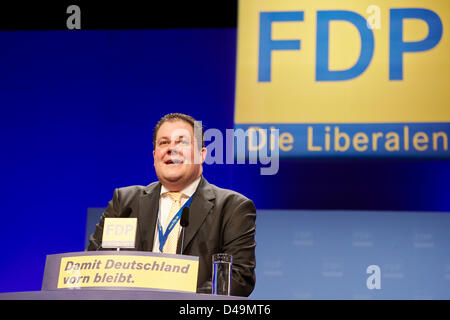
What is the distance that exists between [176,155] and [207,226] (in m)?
0.45

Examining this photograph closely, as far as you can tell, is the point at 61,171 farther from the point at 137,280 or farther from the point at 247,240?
the point at 137,280

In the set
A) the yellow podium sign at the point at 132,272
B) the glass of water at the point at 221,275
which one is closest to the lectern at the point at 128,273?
the yellow podium sign at the point at 132,272

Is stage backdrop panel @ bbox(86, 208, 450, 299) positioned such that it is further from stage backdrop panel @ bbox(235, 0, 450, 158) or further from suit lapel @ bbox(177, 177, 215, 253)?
suit lapel @ bbox(177, 177, 215, 253)

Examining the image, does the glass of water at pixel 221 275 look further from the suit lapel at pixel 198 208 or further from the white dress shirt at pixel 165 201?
the white dress shirt at pixel 165 201

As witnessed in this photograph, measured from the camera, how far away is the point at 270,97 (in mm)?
4207

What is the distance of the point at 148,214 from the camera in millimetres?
3062

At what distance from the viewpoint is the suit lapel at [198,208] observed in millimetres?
2938

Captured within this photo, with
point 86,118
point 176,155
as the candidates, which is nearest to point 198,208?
point 176,155

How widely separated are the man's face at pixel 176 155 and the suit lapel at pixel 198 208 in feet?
0.33

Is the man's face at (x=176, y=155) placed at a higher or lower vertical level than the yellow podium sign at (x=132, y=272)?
higher

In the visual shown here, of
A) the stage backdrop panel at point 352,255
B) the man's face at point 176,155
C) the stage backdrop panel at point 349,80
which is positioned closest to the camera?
the man's face at point 176,155

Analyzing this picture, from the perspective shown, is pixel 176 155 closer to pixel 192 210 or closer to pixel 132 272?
pixel 192 210

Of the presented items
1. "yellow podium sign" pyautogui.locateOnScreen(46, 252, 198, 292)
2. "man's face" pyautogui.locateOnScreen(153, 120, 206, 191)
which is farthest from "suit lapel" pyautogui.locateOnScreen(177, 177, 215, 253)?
"yellow podium sign" pyautogui.locateOnScreen(46, 252, 198, 292)
